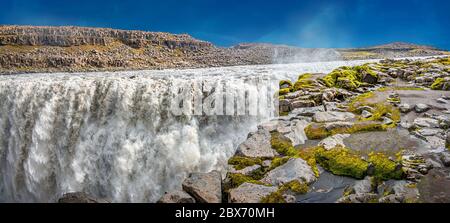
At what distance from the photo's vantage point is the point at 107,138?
20531 millimetres

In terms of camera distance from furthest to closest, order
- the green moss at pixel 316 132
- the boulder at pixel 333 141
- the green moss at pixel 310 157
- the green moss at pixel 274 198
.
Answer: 1. the green moss at pixel 316 132
2. the boulder at pixel 333 141
3. the green moss at pixel 310 157
4. the green moss at pixel 274 198

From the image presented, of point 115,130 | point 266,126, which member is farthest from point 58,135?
point 266,126

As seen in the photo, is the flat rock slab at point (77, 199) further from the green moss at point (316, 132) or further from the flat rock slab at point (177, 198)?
the green moss at point (316, 132)

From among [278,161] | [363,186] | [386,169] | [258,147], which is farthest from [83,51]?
[363,186]

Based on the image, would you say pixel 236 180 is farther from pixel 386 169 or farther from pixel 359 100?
pixel 359 100

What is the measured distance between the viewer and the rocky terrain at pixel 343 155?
10.1 m

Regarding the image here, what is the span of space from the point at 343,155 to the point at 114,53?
6541 inches

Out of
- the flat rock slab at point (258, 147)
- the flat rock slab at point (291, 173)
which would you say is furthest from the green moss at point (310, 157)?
the flat rock slab at point (258, 147)

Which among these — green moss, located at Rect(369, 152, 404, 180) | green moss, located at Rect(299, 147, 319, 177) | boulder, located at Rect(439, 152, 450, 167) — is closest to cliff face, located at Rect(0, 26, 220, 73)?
green moss, located at Rect(299, 147, 319, 177)

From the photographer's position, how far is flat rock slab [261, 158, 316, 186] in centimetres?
1113

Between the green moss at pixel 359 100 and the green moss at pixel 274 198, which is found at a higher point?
the green moss at pixel 359 100

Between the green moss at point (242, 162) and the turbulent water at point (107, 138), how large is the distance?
3.95m

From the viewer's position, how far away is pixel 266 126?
16359 millimetres

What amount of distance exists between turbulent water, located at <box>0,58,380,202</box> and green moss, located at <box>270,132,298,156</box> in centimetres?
372
